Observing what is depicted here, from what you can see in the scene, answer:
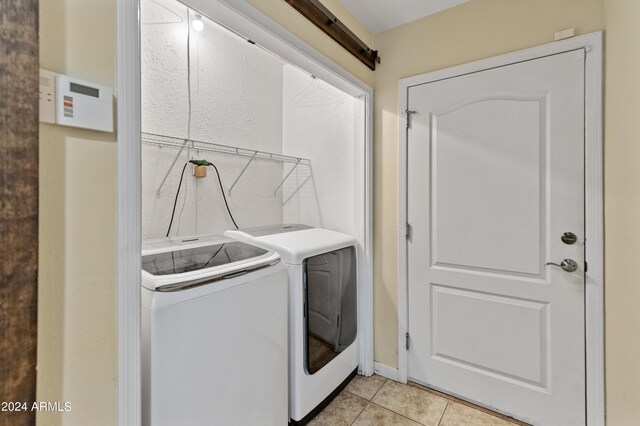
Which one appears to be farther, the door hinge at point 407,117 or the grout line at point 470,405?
the door hinge at point 407,117

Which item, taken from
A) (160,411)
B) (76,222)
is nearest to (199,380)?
(160,411)

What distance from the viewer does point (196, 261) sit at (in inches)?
50.3

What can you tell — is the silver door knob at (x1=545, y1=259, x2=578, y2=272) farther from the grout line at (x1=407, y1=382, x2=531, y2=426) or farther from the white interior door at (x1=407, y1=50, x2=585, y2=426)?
the grout line at (x1=407, y1=382, x2=531, y2=426)

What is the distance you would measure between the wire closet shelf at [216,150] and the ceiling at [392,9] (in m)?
1.09

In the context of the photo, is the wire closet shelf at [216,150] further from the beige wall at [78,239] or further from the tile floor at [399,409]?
the tile floor at [399,409]

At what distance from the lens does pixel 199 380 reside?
3.59 ft

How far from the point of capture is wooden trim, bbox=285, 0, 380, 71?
154 cm

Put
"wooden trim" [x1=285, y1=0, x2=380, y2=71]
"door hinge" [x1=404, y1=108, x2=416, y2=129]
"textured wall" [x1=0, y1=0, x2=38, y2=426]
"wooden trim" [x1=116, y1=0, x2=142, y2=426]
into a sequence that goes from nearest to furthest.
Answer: "textured wall" [x1=0, y1=0, x2=38, y2=426] → "wooden trim" [x1=116, y1=0, x2=142, y2=426] → "wooden trim" [x1=285, y1=0, x2=380, y2=71] → "door hinge" [x1=404, y1=108, x2=416, y2=129]

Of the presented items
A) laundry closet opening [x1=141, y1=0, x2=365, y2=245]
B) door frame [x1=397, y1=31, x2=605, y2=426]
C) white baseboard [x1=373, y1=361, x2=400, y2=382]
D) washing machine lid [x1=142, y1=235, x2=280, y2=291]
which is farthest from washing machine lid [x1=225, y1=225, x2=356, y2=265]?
door frame [x1=397, y1=31, x2=605, y2=426]

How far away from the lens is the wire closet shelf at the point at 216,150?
67.9 inches

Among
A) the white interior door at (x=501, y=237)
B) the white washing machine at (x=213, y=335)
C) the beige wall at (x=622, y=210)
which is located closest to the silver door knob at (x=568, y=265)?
the white interior door at (x=501, y=237)

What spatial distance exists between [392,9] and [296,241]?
5.35 ft

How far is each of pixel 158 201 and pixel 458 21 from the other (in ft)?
7.20

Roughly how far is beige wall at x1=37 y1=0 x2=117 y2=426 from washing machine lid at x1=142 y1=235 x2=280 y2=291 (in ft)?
0.72
